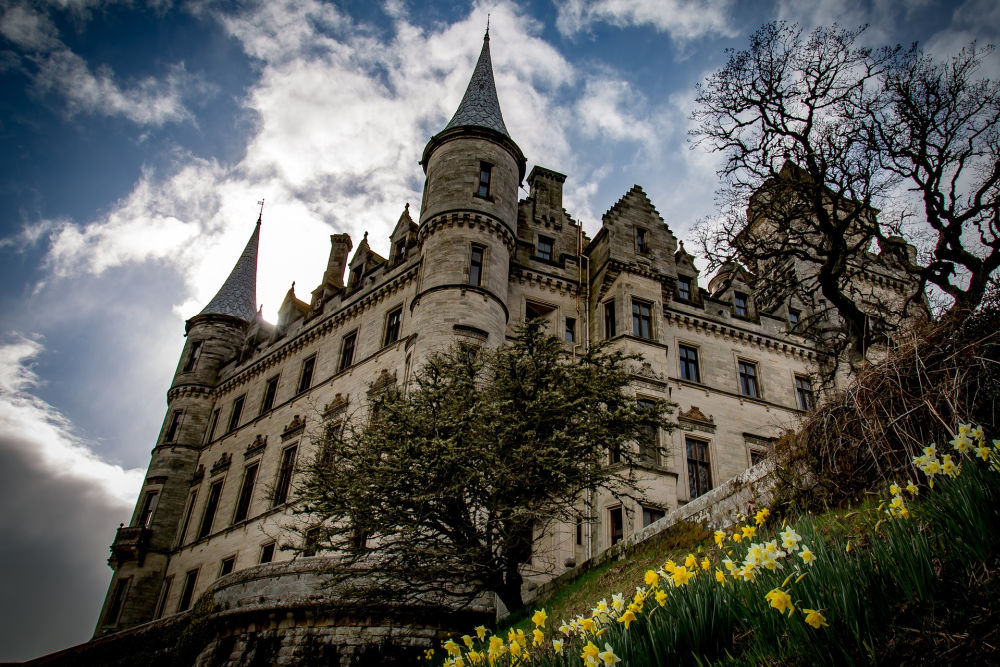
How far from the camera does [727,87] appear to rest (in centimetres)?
1516

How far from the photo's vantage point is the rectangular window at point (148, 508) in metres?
28.8

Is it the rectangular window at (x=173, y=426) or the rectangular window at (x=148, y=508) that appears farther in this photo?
the rectangular window at (x=173, y=426)

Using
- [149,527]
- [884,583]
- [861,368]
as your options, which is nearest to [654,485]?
[861,368]

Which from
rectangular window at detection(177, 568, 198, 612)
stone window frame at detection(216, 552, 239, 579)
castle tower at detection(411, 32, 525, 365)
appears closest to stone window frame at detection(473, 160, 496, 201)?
castle tower at detection(411, 32, 525, 365)

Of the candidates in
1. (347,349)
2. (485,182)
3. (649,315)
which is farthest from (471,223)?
(347,349)

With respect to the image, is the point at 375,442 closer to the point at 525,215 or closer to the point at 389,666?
the point at 389,666

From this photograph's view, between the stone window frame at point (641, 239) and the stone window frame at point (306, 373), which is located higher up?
the stone window frame at point (641, 239)

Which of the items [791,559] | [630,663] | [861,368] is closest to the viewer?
[630,663]

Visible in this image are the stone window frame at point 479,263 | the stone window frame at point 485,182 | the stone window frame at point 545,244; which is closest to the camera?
the stone window frame at point 479,263

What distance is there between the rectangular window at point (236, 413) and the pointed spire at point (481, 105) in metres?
15.6

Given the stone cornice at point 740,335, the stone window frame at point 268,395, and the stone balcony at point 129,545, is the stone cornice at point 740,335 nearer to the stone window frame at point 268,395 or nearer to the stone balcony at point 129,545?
the stone window frame at point 268,395

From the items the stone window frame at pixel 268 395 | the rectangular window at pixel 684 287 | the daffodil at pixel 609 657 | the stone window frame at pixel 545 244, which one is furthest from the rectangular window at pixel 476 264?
the daffodil at pixel 609 657

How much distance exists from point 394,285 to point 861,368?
62.1 ft

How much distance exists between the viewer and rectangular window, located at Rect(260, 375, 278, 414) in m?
28.3
